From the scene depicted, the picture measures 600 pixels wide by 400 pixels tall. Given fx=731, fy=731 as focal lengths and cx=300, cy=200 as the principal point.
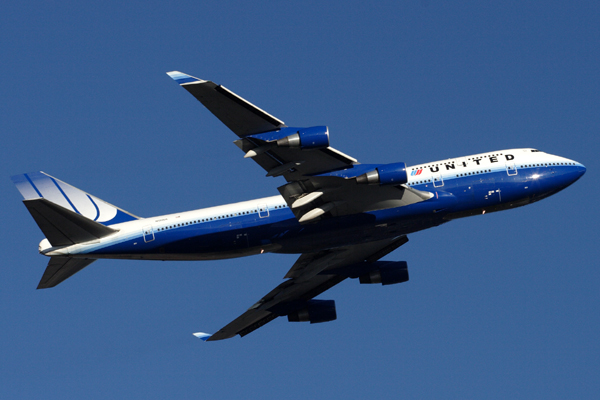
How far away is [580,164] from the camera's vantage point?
45.5 meters

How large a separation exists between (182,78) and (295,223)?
11.6 meters

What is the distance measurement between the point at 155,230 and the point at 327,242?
9.99 m

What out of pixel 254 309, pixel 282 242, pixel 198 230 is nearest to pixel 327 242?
pixel 282 242

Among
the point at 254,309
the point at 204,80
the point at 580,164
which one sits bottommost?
the point at 254,309

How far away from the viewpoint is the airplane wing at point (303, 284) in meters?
48.3

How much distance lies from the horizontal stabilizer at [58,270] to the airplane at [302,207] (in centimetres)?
6

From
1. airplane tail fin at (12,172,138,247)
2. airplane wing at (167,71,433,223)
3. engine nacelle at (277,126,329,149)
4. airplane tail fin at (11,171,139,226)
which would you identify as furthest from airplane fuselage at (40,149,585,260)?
engine nacelle at (277,126,329,149)

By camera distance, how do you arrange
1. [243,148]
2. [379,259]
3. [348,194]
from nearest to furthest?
[243,148]
[348,194]
[379,259]

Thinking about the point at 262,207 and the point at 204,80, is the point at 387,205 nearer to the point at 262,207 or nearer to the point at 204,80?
the point at 262,207

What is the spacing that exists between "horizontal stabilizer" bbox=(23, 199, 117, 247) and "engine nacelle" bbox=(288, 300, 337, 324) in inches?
599

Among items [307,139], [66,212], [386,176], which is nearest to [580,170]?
[386,176]

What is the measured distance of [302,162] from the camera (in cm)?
3903

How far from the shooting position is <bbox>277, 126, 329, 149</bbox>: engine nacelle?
36219 millimetres

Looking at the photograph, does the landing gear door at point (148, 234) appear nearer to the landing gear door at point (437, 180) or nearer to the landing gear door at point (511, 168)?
the landing gear door at point (437, 180)
